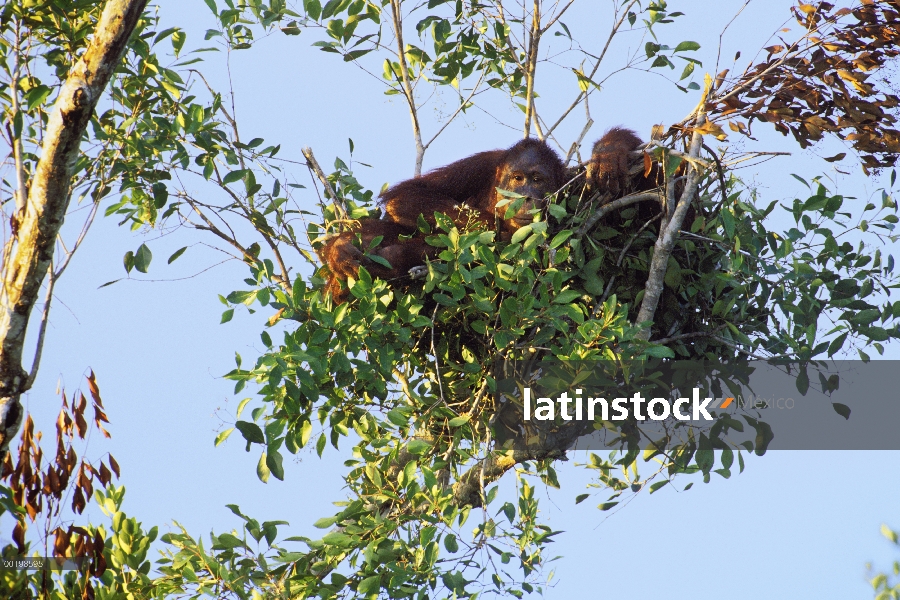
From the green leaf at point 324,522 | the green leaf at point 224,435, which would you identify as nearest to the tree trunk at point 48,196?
the green leaf at point 224,435

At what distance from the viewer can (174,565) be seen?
3215mm

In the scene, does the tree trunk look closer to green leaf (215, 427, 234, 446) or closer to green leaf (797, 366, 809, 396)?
green leaf (215, 427, 234, 446)

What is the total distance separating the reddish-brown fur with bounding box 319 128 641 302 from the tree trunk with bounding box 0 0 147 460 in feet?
3.25

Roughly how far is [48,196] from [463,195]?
7.08ft

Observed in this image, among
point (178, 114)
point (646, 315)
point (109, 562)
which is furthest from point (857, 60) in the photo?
point (109, 562)

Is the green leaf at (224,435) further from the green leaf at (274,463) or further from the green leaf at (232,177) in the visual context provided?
the green leaf at (232,177)

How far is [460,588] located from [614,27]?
265 centimetres

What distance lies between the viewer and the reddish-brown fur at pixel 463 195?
360cm

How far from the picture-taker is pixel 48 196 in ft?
9.70

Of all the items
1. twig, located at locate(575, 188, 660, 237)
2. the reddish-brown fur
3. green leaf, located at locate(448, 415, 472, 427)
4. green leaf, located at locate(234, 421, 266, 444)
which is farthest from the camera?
the reddish-brown fur

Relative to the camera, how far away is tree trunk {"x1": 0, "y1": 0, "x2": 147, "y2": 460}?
113 inches

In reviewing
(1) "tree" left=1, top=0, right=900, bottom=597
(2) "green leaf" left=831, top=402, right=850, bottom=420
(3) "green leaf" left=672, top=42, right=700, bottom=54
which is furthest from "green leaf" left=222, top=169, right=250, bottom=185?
(2) "green leaf" left=831, top=402, right=850, bottom=420

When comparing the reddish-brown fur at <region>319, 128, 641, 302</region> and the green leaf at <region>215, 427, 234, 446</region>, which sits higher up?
the reddish-brown fur at <region>319, 128, 641, 302</region>

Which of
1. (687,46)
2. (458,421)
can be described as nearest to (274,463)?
(458,421)
